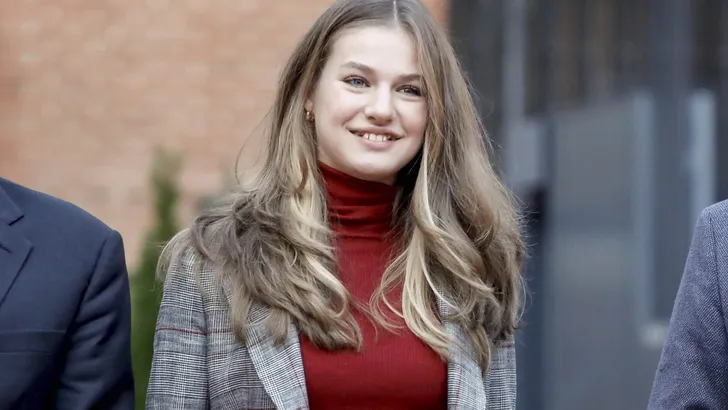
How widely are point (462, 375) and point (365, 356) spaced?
24cm

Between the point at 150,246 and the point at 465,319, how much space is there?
3.60 metres

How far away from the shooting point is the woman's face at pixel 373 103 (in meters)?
3.64

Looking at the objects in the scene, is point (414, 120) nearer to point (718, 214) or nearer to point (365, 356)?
point (365, 356)

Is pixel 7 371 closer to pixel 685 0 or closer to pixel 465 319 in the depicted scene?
pixel 465 319

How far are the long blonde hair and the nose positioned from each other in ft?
0.39

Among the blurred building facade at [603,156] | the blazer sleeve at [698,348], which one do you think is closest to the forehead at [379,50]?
the blazer sleeve at [698,348]

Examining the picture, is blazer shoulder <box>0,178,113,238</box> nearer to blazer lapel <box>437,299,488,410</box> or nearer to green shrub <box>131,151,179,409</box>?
blazer lapel <box>437,299,488,410</box>

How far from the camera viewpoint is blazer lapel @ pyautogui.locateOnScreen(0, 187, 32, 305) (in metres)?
3.35

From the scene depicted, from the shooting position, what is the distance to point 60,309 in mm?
3355

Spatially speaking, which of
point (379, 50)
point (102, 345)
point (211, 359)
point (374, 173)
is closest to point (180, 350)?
point (211, 359)

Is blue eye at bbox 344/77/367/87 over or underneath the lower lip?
over

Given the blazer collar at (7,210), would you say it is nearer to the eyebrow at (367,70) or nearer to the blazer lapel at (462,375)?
the eyebrow at (367,70)

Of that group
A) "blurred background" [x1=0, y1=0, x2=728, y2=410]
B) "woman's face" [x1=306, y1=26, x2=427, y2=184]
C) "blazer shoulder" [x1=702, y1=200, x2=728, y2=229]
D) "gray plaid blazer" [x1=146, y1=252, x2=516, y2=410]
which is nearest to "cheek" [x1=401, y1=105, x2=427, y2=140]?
"woman's face" [x1=306, y1=26, x2=427, y2=184]

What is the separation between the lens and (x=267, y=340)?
3.56 metres
